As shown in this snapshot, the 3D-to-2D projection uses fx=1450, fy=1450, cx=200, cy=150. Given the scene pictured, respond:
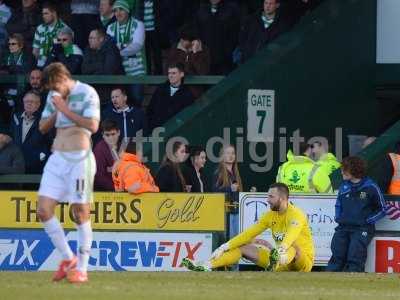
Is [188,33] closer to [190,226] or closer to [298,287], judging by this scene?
[190,226]

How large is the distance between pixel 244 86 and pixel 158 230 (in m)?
3.55

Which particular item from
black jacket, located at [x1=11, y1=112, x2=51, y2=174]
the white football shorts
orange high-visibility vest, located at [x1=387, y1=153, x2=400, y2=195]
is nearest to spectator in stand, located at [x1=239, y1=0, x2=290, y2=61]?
black jacket, located at [x1=11, y1=112, x2=51, y2=174]

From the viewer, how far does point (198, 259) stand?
18641 millimetres


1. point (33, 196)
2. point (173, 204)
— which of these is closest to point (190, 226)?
point (173, 204)

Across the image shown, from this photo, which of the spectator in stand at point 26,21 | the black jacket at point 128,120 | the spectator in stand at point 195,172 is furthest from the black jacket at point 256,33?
the spectator in stand at point 26,21

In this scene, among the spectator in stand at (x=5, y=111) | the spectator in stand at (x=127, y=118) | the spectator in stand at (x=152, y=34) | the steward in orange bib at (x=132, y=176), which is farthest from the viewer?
the spectator in stand at (x=152, y=34)

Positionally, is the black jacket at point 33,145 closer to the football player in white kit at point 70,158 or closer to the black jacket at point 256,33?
the black jacket at point 256,33

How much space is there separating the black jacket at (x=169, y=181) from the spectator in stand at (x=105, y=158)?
0.71 m

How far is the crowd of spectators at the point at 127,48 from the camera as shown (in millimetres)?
21203

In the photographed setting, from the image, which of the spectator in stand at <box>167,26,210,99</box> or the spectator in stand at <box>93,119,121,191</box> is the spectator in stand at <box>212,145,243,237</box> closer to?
the spectator in stand at <box>93,119,121,191</box>

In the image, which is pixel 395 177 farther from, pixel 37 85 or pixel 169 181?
pixel 37 85

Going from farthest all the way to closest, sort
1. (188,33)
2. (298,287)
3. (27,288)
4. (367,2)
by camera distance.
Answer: (367,2) → (188,33) → (298,287) → (27,288)

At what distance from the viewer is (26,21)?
23.1 metres

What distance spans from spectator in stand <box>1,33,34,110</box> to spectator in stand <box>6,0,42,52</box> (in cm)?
33
